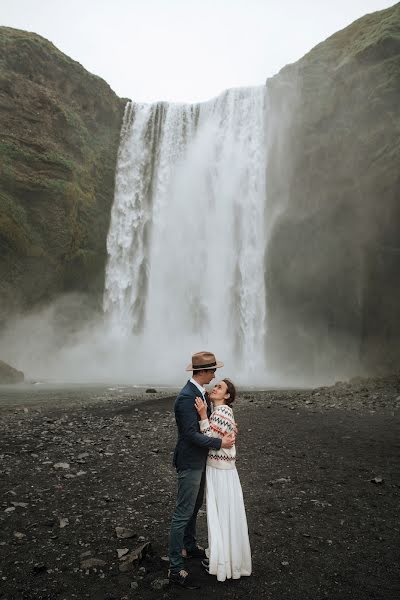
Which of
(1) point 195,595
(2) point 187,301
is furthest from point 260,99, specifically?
(1) point 195,595

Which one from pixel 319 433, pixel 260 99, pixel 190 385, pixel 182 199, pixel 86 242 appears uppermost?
pixel 260 99

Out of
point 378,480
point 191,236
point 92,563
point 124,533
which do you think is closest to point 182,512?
point 92,563

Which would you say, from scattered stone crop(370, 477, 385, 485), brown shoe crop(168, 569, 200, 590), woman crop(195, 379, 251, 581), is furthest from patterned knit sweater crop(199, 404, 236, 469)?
scattered stone crop(370, 477, 385, 485)

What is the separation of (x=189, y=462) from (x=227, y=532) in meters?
0.74

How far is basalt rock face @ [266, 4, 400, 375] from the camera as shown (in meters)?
27.4

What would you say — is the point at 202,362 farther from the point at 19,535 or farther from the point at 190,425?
the point at 19,535

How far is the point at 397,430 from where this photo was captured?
1106cm

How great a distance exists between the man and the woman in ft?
0.32

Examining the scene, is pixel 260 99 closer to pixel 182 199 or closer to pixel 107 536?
pixel 182 199

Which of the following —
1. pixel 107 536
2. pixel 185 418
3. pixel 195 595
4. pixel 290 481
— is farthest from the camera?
pixel 290 481

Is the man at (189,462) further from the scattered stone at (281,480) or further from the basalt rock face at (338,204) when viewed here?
the basalt rock face at (338,204)

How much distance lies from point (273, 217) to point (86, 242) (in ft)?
53.6

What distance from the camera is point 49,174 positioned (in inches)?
1335

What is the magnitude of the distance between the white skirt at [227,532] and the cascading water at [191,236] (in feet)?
96.4
